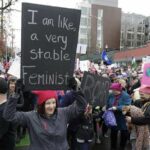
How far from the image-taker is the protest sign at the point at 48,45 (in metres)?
4.36

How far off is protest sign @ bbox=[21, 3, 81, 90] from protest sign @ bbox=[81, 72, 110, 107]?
930 mm

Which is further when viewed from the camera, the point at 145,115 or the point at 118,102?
the point at 118,102

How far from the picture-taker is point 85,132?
6.57 meters

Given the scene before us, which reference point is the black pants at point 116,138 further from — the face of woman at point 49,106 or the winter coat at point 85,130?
the face of woman at point 49,106

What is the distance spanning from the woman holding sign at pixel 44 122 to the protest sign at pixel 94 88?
135 centimetres

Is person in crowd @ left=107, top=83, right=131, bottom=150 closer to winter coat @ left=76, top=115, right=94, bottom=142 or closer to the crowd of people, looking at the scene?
the crowd of people

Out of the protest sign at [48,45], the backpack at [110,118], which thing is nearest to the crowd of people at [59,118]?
the protest sign at [48,45]

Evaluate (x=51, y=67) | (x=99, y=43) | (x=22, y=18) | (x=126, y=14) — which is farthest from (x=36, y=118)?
(x=126, y=14)

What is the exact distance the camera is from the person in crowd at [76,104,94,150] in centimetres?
654

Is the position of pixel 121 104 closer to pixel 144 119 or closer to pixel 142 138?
pixel 142 138

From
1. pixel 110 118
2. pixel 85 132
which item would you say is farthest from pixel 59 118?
pixel 110 118

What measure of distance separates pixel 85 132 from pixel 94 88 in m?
1.18

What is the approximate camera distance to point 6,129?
5.11m

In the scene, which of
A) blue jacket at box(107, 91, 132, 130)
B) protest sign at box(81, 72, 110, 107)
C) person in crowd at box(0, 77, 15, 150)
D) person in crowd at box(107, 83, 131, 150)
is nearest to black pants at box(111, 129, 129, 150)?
person in crowd at box(107, 83, 131, 150)
